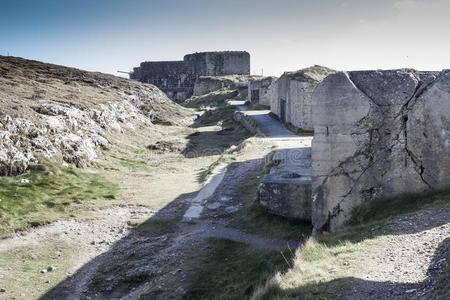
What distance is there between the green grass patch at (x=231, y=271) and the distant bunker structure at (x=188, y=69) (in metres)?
55.5

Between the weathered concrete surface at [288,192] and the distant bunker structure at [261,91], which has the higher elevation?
the distant bunker structure at [261,91]

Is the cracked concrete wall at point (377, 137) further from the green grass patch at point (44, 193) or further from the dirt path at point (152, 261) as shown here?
the green grass patch at point (44, 193)

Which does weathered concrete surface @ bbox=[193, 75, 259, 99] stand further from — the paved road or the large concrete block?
the large concrete block

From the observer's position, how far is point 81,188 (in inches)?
579

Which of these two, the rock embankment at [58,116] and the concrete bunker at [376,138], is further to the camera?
the rock embankment at [58,116]

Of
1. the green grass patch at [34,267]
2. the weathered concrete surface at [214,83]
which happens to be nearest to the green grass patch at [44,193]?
the green grass patch at [34,267]

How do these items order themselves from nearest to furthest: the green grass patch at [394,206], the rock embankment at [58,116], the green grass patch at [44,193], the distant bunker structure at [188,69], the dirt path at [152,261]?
the green grass patch at [394,206] → the dirt path at [152,261] → the green grass patch at [44,193] → the rock embankment at [58,116] → the distant bunker structure at [188,69]

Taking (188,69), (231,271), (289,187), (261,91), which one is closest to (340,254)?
(231,271)

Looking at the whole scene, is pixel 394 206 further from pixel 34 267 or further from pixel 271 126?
pixel 271 126

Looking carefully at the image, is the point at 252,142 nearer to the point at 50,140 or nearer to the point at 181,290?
the point at 50,140

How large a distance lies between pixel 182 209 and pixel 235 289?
16.7 ft

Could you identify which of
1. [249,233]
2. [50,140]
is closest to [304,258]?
[249,233]

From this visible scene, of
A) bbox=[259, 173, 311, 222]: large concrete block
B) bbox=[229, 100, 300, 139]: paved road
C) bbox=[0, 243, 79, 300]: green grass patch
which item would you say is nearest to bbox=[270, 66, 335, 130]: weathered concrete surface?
bbox=[229, 100, 300, 139]: paved road

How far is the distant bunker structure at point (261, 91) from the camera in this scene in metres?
35.0
